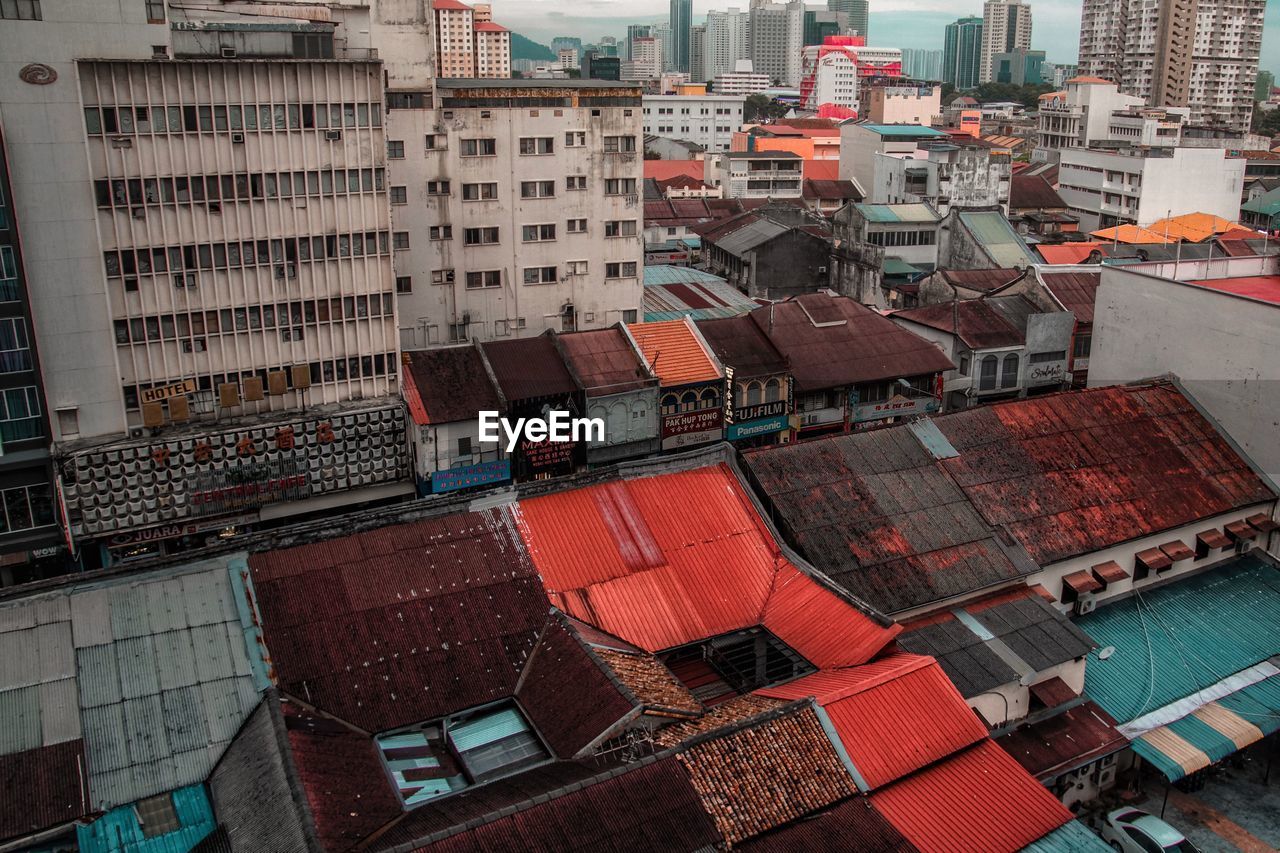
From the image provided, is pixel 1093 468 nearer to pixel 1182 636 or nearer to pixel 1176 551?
pixel 1176 551

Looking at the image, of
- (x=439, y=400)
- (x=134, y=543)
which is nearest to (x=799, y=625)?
(x=439, y=400)

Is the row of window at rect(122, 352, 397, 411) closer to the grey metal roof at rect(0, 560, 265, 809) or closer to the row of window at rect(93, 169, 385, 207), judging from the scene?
the row of window at rect(93, 169, 385, 207)

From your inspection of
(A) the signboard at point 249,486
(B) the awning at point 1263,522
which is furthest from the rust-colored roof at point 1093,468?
(A) the signboard at point 249,486

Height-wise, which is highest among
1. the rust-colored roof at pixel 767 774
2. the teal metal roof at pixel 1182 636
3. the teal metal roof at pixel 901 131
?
the teal metal roof at pixel 901 131

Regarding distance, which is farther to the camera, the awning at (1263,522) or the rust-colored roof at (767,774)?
the awning at (1263,522)

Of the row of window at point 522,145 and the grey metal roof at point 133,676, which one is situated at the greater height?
the row of window at point 522,145

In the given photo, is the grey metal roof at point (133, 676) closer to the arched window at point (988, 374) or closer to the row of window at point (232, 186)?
the row of window at point (232, 186)

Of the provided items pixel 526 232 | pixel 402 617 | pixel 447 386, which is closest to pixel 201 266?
pixel 447 386

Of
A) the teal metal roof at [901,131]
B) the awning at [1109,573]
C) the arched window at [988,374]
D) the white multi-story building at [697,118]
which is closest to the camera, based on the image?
the awning at [1109,573]

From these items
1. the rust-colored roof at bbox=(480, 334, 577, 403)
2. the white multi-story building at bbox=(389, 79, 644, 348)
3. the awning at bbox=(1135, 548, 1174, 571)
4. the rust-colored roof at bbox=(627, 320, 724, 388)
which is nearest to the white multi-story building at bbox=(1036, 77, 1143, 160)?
the white multi-story building at bbox=(389, 79, 644, 348)
